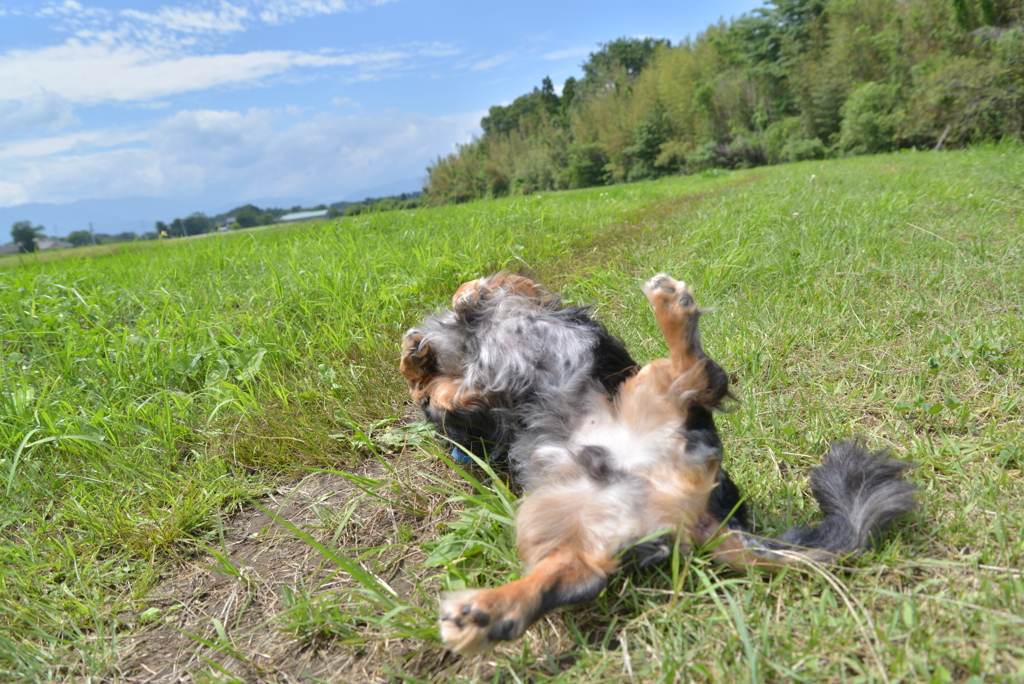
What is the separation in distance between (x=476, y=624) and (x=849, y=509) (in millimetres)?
1015

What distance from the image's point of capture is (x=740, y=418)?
2014 millimetres

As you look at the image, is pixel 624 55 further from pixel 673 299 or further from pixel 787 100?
pixel 673 299

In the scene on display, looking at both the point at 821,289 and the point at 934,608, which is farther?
the point at 821,289

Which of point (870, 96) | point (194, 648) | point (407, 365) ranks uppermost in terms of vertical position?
point (870, 96)

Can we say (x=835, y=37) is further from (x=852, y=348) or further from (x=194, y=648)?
(x=194, y=648)

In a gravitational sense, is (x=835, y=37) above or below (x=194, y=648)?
above

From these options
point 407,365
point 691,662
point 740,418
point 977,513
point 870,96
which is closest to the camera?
point 691,662

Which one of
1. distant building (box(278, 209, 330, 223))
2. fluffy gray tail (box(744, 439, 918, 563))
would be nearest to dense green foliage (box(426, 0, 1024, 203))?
distant building (box(278, 209, 330, 223))

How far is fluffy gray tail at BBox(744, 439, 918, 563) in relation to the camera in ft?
4.34

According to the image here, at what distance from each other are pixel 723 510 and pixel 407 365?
1351mm

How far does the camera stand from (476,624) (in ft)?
3.80

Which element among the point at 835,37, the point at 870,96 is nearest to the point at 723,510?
the point at 870,96

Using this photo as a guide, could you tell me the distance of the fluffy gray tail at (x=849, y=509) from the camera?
4.34 ft

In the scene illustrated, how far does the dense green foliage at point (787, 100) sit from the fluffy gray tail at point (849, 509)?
22.3 ft
